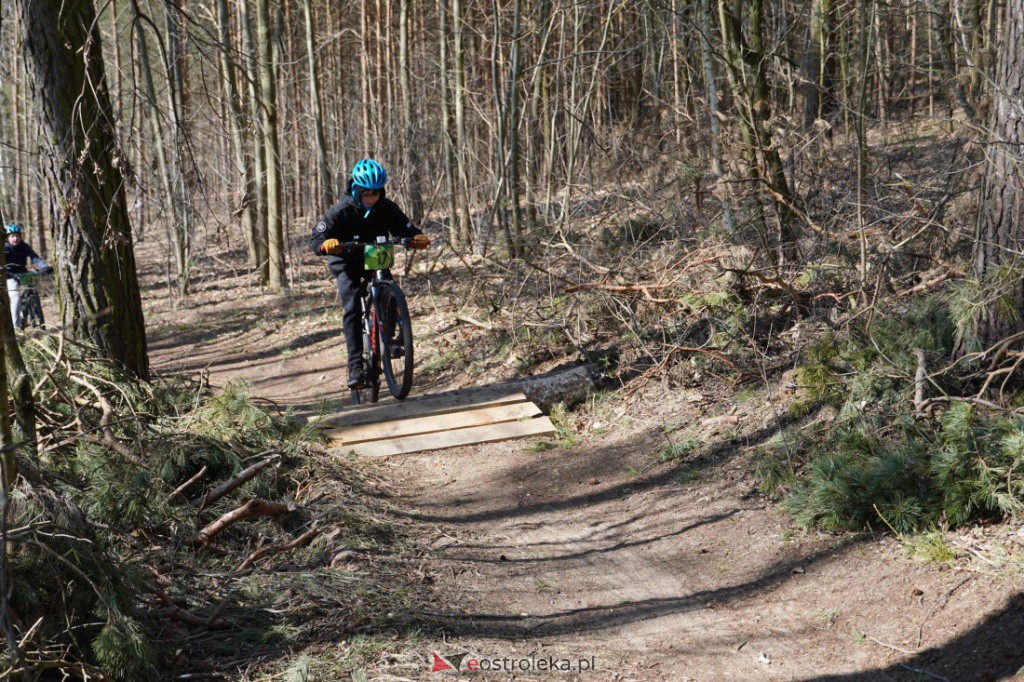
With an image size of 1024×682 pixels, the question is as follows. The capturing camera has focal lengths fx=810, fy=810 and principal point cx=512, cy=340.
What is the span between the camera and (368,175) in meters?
7.29

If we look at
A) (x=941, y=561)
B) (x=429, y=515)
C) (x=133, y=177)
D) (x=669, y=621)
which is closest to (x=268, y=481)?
(x=429, y=515)

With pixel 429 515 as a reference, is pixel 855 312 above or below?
above

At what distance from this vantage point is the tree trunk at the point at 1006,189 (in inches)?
191

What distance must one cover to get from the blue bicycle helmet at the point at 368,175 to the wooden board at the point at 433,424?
2.15 m

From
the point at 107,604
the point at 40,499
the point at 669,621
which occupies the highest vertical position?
the point at 40,499

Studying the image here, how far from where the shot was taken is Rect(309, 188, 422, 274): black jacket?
7.37 meters

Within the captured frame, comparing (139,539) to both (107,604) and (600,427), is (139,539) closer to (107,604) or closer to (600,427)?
(107,604)

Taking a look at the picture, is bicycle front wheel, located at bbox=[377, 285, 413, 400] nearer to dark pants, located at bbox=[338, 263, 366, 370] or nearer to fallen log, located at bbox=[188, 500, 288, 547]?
dark pants, located at bbox=[338, 263, 366, 370]

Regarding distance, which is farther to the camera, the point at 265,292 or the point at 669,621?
the point at 265,292

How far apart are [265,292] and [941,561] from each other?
1452 centimetres

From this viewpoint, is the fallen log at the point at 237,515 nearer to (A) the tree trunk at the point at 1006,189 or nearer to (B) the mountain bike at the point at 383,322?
(B) the mountain bike at the point at 383,322

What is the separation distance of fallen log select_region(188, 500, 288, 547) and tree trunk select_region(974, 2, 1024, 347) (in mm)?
4455

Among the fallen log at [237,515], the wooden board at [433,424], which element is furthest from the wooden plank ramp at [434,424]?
the fallen log at [237,515]

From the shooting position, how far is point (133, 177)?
14.6ft
